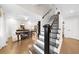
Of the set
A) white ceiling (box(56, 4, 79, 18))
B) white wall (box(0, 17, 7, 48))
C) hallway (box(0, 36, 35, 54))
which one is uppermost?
white ceiling (box(56, 4, 79, 18))

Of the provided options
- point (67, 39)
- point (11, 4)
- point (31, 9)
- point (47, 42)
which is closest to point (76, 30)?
point (67, 39)

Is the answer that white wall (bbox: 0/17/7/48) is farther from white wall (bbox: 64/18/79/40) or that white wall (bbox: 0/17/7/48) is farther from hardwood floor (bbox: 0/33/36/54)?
white wall (bbox: 64/18/79/40)

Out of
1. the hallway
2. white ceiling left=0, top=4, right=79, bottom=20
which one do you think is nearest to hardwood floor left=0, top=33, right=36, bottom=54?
the hallway

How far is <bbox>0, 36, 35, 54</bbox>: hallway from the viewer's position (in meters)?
2.04

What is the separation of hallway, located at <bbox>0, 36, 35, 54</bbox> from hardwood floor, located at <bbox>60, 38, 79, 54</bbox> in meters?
0.52

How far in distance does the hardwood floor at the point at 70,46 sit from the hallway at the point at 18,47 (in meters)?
0.52

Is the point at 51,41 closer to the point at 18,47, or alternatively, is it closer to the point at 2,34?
the point at 18,47

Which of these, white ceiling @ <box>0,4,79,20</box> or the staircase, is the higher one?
white ceiling @ <box>0,4,79,20</box>

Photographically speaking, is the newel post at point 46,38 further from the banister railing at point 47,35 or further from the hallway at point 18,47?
the hallway at point 18,47

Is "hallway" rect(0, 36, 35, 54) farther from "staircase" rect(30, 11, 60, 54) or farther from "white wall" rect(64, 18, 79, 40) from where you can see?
"white wall" rect(64, 18, 79, 40)

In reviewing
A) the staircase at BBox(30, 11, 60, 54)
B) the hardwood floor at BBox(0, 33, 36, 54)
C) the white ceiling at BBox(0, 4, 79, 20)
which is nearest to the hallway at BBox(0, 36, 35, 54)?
the hardwood floor at BBox(0, 33, 36, 54)

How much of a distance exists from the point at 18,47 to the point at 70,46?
85cm
